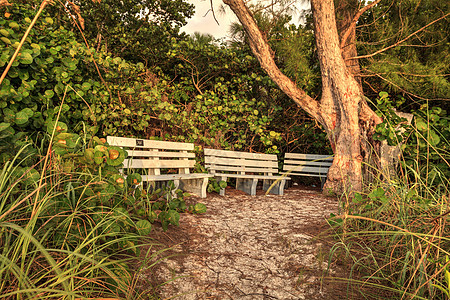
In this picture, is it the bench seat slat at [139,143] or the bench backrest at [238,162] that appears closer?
the bench seat slat at [139,143]

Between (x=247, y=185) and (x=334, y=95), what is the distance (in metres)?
2.21

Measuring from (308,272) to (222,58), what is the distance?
4.91 meters

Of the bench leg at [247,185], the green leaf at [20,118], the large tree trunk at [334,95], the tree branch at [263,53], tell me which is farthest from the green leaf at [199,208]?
the tree branch at [263,53]

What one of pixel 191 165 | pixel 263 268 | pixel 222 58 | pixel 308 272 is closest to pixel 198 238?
pixel 263 268

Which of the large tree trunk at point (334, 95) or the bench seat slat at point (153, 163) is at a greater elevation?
the large tree trunk at point (334, 95)

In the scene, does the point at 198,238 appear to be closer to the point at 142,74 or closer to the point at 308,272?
the point at 308,272

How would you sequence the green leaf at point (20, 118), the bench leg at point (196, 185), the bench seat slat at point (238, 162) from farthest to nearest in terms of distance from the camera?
the bench seat slat at point (238, 162)
the bench leg at point (196, 185)
the green leaf at point (20, 118)

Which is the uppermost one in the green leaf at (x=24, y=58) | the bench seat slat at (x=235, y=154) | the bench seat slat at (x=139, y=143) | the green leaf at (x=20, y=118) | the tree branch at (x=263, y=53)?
the tree branch at (x=263, y=53)

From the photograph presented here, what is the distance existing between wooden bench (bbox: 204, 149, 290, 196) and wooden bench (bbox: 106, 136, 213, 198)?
1.56 ft

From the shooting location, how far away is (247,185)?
5.80 meters

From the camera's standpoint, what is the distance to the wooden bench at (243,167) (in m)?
5.36

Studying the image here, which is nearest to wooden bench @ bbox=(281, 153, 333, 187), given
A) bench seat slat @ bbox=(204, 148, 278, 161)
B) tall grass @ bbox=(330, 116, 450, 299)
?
bench seat slat @ bbox=(204, 148, 278, 161)

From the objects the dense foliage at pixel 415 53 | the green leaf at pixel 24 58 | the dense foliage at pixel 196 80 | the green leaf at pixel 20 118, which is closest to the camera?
the green leaf at pixel 20 118

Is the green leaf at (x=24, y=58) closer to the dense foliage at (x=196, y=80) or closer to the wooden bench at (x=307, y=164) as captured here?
the dense foliage at (x=196, y=80)
